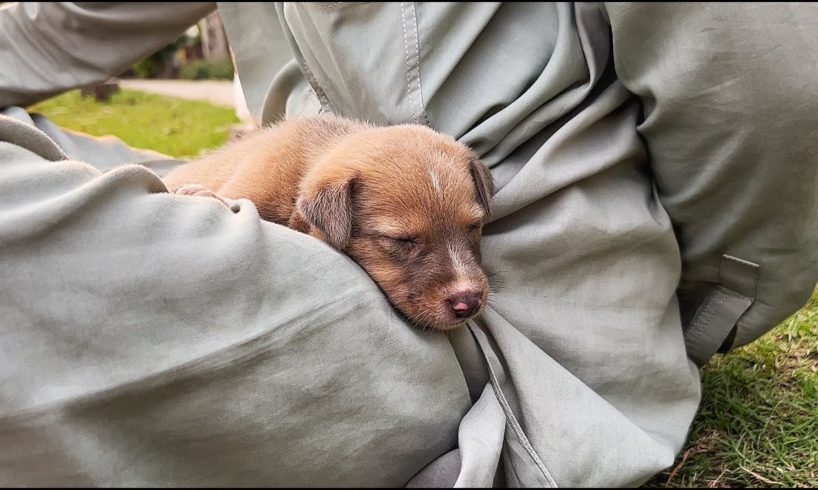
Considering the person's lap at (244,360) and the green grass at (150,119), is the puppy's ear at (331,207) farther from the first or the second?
the green grass at (150,119)

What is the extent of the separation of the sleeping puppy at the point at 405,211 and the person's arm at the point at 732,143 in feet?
2.40

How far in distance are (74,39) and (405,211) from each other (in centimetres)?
295

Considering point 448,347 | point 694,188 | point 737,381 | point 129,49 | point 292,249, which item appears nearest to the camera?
point 292,249

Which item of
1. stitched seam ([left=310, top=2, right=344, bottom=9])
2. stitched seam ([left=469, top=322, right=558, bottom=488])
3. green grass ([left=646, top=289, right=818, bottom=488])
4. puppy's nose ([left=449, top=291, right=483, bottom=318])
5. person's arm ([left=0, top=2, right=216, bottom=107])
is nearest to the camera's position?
stitched seam ([left=469, top=322, right=558, bottom=488])

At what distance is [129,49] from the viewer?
474cm

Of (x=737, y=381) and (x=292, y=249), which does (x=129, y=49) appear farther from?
(x=737, y=381)

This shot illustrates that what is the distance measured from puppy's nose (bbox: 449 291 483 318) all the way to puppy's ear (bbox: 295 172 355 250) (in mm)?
442

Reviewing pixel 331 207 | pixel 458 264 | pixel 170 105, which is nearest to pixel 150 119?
pixel 170 105

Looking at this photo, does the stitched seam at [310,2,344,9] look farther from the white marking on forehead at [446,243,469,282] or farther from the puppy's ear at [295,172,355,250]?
the white marking on forehead at [446,243,469,282]

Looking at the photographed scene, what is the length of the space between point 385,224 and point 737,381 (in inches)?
71.5

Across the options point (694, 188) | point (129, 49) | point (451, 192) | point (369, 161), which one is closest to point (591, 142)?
point (694, 188)

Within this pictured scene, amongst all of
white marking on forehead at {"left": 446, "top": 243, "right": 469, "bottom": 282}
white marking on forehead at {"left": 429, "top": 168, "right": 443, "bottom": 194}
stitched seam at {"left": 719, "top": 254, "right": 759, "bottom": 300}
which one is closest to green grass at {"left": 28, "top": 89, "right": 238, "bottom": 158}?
white marking on forehead at {"left": 429, "top": 168, "right": 443, "bottom": 194}

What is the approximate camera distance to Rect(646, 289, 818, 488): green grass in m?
2.86

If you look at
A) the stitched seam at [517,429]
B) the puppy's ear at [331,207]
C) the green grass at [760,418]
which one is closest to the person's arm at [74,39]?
the puppy's ear at [331,207]
